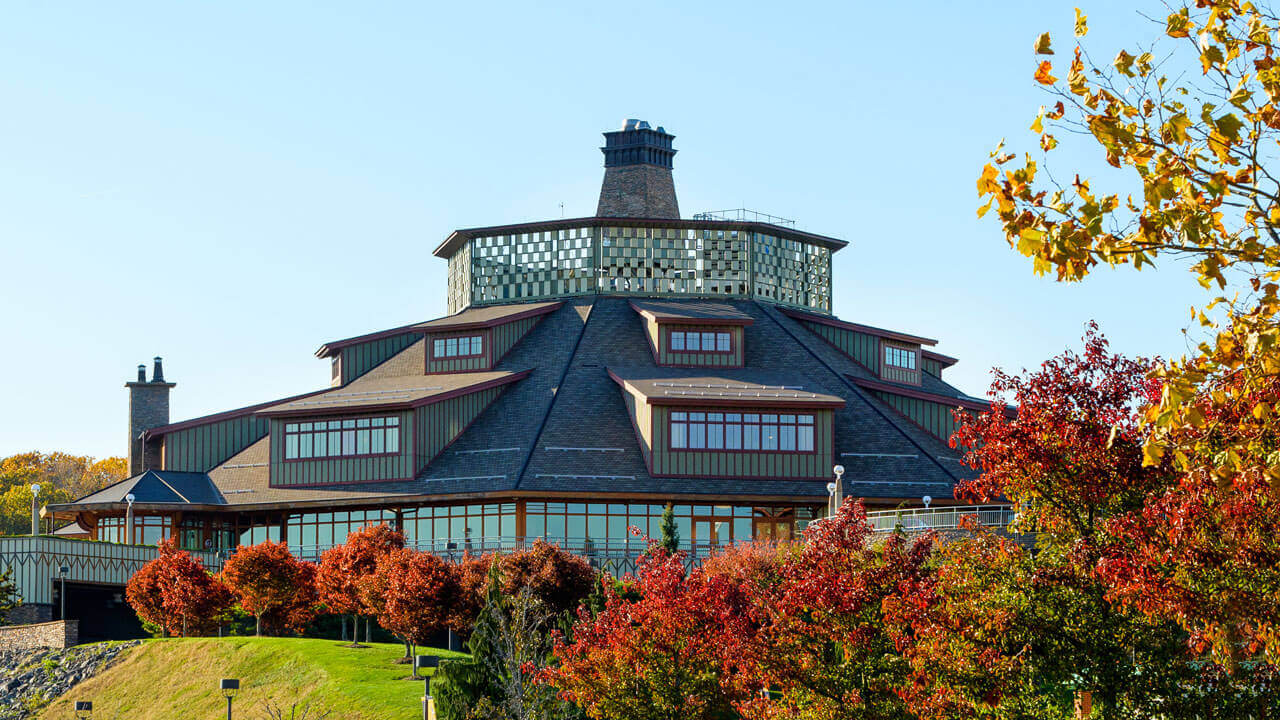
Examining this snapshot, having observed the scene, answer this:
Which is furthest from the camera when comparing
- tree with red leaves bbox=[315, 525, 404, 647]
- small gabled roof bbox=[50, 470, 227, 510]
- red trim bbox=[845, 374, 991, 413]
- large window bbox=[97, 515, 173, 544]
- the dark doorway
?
red trim bbox=[845, 374, 991, 413]

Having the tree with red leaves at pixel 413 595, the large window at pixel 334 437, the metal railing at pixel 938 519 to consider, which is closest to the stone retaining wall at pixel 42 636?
the tree with red leaves at pixel 413 595

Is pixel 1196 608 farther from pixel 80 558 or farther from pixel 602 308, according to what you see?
pixel 602 308

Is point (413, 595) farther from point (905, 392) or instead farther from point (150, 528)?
point (905, 392)

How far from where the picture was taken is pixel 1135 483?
19219 mm

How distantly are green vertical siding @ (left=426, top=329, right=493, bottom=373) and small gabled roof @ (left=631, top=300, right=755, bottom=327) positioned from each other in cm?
667

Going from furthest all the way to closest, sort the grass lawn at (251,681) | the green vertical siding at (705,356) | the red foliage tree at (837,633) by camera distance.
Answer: the green vertical siding at (705,356)
the grass lawn at (251,681)
the red foliage tree at (837,633)

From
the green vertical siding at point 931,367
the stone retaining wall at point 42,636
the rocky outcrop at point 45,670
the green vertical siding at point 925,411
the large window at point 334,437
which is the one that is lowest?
the rocky outcrop at point 45,670

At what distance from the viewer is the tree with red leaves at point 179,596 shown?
45.2 m

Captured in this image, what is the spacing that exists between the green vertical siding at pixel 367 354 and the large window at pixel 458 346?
3.51 m

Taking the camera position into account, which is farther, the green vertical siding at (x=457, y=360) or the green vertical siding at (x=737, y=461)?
the green vertical siding at (x=457, y=360)

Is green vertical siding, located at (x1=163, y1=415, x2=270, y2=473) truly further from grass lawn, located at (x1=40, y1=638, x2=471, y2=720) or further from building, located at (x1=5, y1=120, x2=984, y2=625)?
grass lawn, located at (x1=40, y1=638, x2=471, y2=720)

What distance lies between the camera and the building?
5738 cm

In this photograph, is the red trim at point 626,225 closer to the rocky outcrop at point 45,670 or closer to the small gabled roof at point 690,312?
the small gabled roof at point 690,312

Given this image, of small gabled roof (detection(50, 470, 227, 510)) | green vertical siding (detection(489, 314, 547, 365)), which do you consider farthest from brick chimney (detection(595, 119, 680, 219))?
small gabled roof (detection(50, 470, 227, 510))
